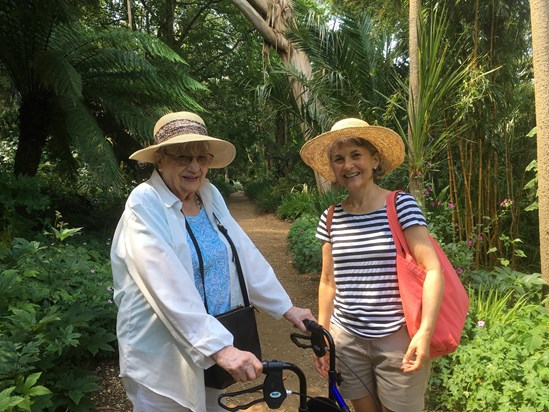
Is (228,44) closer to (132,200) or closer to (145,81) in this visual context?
(145,81)

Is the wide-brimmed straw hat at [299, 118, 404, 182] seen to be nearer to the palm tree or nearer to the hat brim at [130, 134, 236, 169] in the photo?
the hat brim at [130, 134, 236, 169]

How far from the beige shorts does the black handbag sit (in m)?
0.39

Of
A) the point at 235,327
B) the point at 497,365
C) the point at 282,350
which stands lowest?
the point at 282,350

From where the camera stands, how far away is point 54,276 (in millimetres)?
3264

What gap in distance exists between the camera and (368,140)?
5.97 feet

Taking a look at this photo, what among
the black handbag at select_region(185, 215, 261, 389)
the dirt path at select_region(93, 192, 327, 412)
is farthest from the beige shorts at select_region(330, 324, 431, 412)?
the dirt path at select_region(93, 192, 327, 412)

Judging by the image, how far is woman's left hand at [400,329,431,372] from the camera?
154 centimetres

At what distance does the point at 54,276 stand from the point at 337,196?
12.6 feet

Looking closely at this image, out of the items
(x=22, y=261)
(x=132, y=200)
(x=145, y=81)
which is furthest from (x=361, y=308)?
(x=145, y=81)

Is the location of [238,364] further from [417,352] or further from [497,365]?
[497,365]

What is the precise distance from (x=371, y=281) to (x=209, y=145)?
820 millimetres

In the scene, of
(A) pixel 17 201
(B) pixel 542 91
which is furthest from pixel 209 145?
(A) pixel 17 201

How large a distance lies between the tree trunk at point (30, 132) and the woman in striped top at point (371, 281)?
5.53 meters

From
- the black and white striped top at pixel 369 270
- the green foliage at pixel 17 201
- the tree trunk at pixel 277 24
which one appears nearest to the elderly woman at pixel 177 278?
the black and white striped top at pixel 369 270
